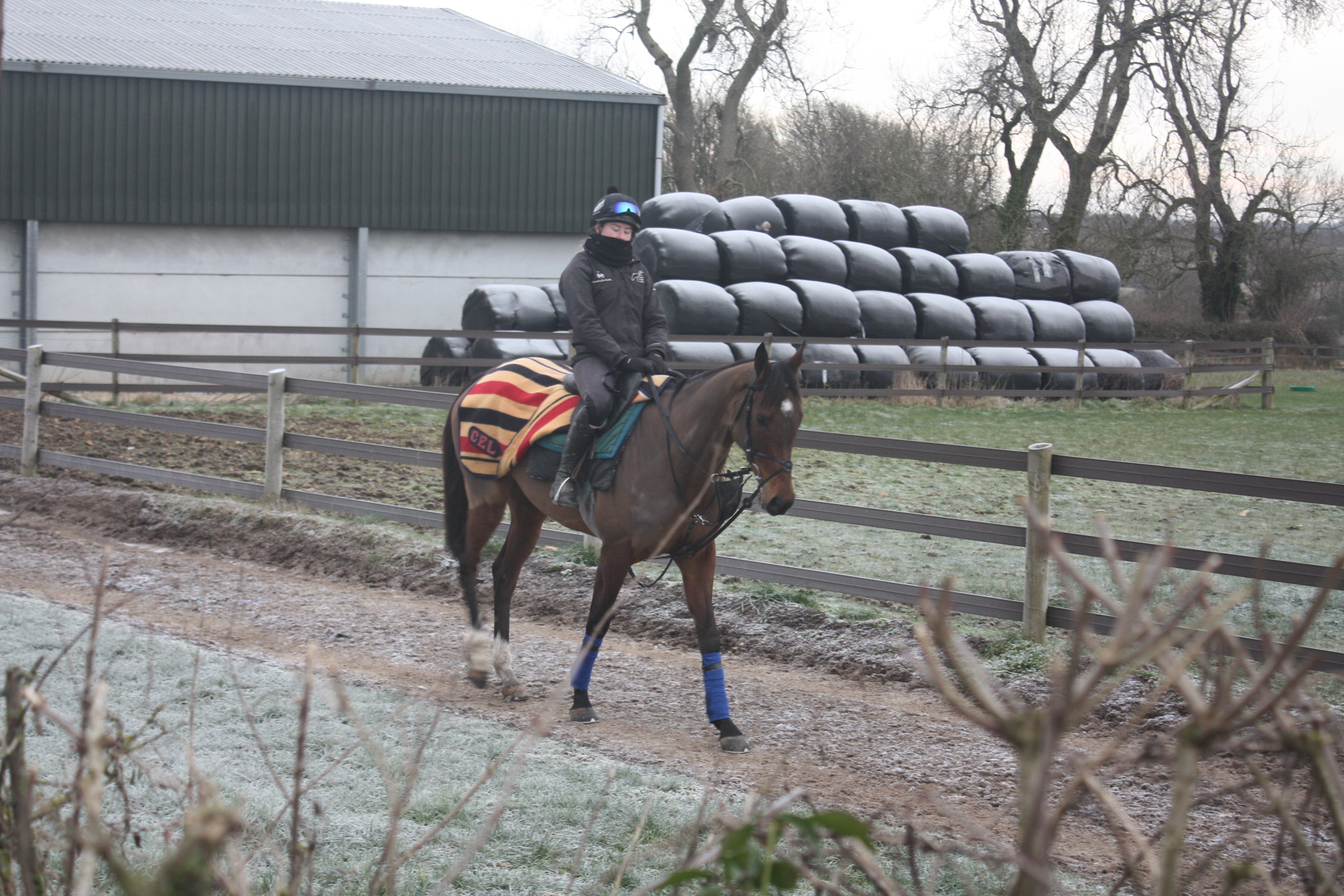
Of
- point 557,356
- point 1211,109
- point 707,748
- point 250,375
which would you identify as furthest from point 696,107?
point 707,748

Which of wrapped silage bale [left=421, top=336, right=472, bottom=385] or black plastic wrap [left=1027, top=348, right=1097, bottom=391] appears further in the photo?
black plastic wrap [left=1027, top=348, right=1097, bottom=391]

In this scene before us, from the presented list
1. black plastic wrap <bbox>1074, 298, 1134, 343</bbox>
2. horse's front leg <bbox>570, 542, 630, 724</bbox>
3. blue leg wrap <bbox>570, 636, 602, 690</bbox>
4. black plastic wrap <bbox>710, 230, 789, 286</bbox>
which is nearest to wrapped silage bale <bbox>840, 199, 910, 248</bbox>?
black plastic wrap <bbox>710, 230, 789, 286</bbox>

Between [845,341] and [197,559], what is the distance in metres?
12.5

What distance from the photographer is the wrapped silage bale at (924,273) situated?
20875 millimetres

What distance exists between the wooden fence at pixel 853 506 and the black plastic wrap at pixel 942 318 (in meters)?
12.5

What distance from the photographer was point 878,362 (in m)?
18.9

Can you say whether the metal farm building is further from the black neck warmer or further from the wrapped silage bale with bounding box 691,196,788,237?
the black neck warmer

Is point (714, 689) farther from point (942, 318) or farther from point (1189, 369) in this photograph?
point (1189, 369)

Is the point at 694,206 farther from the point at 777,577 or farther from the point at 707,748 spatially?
the point at 707,748

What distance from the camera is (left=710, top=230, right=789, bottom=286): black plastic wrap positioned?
1872 centimetres

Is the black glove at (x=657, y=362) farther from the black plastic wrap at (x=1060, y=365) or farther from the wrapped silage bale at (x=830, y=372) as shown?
the black plastic wrap at (x=1060, y=365)

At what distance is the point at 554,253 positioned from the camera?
23.8 meters

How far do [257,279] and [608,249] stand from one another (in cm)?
1796

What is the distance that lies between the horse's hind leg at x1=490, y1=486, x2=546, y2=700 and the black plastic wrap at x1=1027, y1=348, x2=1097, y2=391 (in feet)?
51.5
